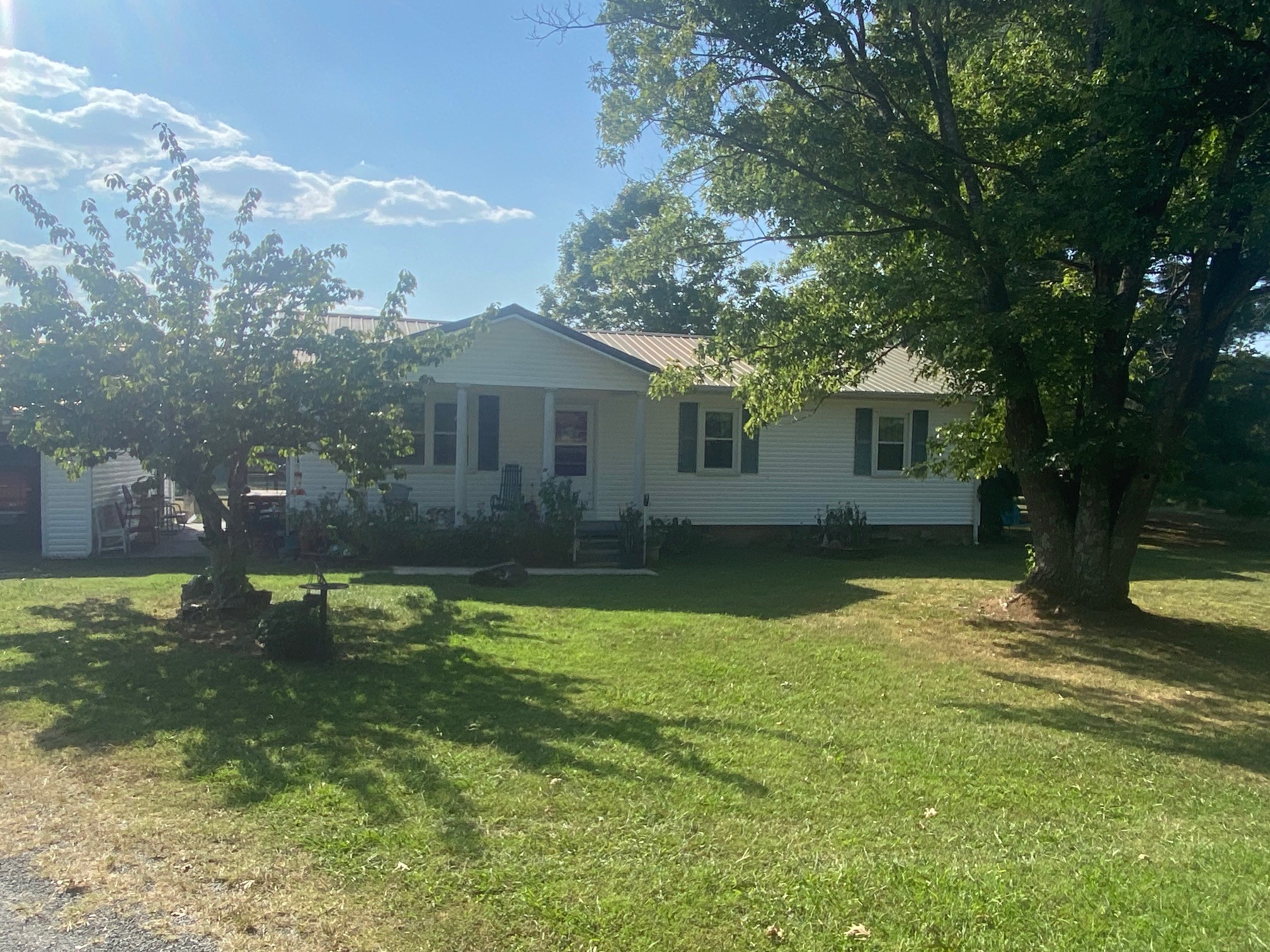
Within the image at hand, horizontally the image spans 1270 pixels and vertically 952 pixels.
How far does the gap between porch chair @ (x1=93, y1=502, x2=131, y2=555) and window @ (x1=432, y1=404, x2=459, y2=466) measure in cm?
514

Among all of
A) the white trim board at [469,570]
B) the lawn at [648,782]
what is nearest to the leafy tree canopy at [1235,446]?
the lawn at [648,782]

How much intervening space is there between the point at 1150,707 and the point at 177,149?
991 cm

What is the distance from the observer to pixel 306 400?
29.7 feet

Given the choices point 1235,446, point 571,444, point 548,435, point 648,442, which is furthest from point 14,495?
point 1235,446

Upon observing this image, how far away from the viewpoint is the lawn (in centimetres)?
385

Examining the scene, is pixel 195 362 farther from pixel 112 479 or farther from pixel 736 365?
pixel 736 365

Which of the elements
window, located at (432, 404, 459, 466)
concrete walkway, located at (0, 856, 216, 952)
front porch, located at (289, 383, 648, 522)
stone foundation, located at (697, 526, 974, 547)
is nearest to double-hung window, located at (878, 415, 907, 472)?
stone foundation, located at (697, 526, 974, 547)

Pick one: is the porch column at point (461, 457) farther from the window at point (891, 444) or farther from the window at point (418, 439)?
the window at point (891, 444)

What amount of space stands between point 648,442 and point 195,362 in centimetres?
1046

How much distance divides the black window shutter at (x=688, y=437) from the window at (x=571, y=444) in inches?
73.7

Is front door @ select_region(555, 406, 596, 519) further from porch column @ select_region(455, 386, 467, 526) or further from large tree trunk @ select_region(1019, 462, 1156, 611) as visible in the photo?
large tree trunk @ select_region(1019, 462, 1156, 611)

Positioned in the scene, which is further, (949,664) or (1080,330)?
(1080,330)

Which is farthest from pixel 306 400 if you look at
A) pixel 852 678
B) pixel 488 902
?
pixel 488 902

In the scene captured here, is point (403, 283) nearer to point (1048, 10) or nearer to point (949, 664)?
point (949, 664)
